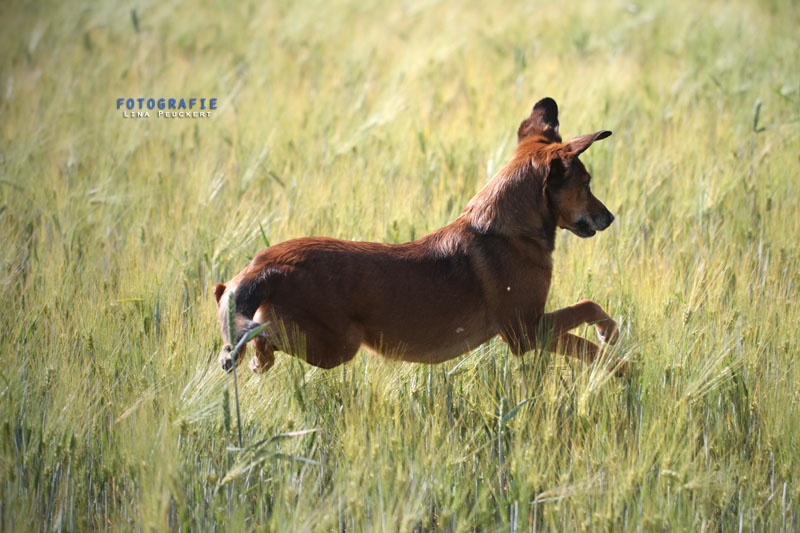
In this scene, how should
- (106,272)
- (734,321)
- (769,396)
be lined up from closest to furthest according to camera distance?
(769,396) < (734,321) < (106,272)

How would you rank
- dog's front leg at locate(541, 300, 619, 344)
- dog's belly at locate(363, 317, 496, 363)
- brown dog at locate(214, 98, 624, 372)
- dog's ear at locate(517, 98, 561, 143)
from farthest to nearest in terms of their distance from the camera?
1. dog's ear at locate(517, 98, 561, 143)
2. dog's front leg at locate(541, 300, 619, 344)
3. dog's belly at locate(363, 317, 496, 363)
4. brown dog at locate(214, 98, 624, 372)

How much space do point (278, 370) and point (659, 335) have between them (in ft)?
5.64

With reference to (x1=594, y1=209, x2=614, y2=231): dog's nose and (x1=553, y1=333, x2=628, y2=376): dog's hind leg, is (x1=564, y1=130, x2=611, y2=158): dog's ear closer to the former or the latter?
(x1=594, y1=209, x2=614, y2=231): dog's nose

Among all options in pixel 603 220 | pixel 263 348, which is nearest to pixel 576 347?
pixel 603 220

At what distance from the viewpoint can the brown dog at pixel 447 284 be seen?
3.14 metres

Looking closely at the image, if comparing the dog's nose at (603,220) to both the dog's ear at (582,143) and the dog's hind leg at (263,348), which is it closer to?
the dog's ear at (582,143)

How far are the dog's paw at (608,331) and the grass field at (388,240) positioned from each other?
90 millimetres

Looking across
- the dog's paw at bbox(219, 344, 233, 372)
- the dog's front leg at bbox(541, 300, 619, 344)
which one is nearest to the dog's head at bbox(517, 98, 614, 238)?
the dog's front leg at bbox(541, 300, 619, 344)

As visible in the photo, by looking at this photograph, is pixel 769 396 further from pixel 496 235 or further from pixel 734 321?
pixel 496 235

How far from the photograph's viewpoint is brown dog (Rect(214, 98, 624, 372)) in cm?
314

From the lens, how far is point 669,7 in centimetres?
1126

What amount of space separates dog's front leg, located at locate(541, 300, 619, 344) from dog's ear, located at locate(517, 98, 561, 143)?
0.92m

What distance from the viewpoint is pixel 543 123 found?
4035 millimetres

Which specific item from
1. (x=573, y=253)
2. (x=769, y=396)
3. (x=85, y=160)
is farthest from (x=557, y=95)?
(x=769, y=396)
